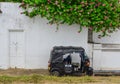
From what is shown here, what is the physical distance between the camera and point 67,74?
24719 millimetres

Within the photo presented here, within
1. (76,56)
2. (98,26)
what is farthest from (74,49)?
(98,26)

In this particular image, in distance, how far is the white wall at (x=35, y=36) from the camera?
26156 millimetres

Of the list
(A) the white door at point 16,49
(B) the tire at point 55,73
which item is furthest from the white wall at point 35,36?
(B) the tire at point 55,73

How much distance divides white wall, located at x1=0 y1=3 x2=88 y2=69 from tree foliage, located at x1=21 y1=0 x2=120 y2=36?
49 centimetres

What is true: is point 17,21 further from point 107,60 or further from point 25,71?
point 107,60

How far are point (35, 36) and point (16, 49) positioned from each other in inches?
50.3

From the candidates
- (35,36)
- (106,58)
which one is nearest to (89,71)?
(106,58)

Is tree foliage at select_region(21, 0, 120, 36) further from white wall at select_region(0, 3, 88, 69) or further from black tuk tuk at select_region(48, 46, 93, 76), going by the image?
black tuk tuk at select_region(48, 46, 93, 76)

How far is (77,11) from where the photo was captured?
25859 mm

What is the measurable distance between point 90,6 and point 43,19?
2.74 m

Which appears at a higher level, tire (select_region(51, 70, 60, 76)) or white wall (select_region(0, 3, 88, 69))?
white wall (select_region(0, 3, 88, 69))

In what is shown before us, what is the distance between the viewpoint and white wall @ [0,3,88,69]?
85.8ft

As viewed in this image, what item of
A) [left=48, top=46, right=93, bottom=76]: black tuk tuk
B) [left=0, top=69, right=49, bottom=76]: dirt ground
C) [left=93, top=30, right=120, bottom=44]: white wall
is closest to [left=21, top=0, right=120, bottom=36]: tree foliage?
[left=93, top=30, right=120, bottom=44]: white wall

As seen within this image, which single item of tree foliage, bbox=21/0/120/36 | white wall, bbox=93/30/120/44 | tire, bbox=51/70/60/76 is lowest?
tire, bbox=51/70/60/76
